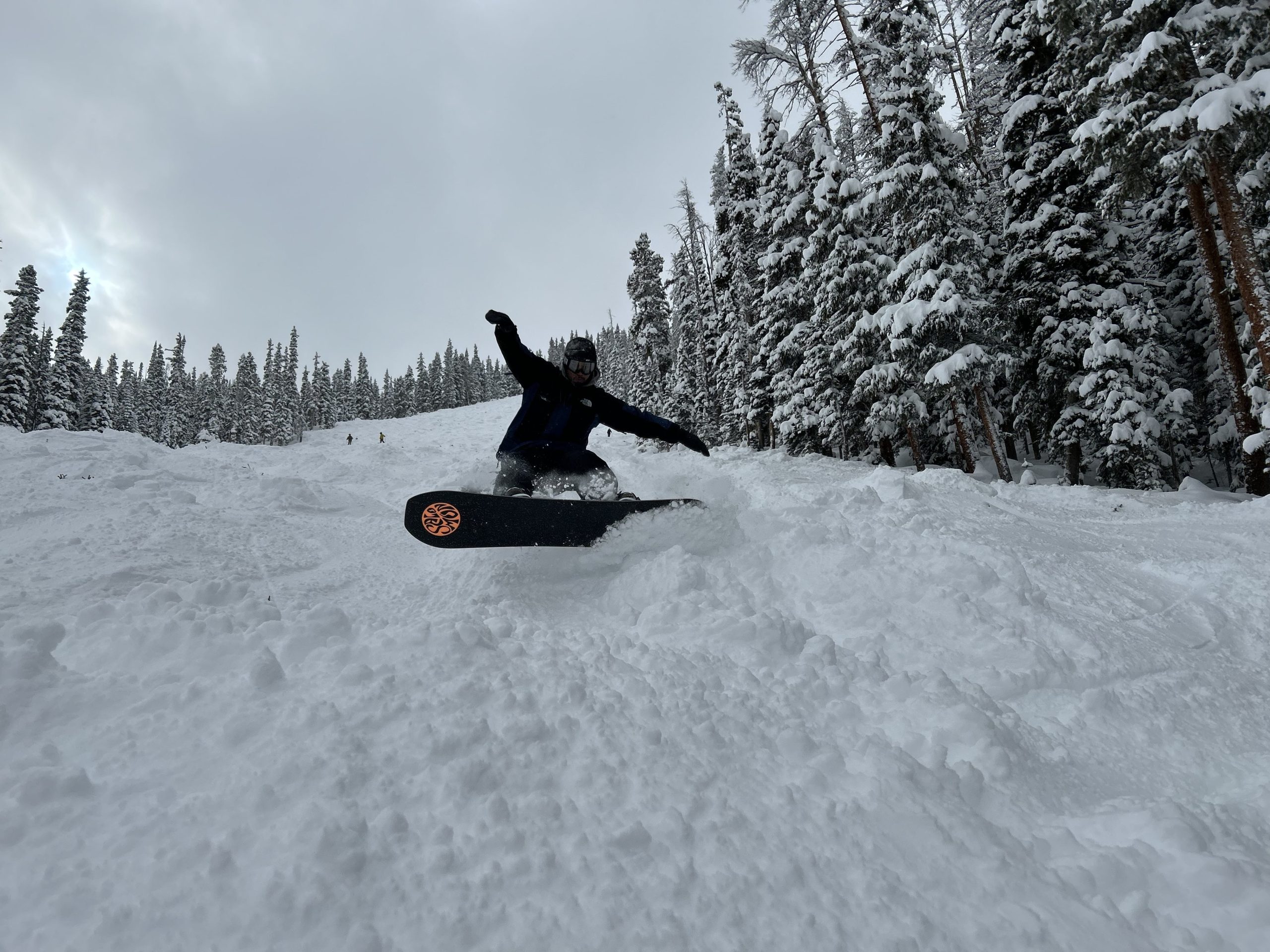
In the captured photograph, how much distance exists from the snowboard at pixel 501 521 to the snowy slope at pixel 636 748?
244 mm

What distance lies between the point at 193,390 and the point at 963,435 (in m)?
107

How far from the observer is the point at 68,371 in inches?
1495

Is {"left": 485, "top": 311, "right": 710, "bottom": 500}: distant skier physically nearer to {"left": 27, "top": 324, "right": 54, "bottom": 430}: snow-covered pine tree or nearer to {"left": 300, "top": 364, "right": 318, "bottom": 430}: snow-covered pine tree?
{"left": 27, "top": 324, "right": 54, "bottom": 430}: snow-covered pine tree

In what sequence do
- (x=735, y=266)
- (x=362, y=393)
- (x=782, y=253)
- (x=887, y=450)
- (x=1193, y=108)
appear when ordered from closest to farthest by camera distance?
1. (x=1193, y=108)
2. (x=887, y=450)
3. (x=782, y=253)
4. (x=735, y=266)
5. (x=362, y=393)

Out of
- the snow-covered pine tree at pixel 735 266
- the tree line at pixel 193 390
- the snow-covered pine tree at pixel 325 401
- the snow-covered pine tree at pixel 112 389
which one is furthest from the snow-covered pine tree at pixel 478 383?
the snow-covered pine tree at pixel 735 266

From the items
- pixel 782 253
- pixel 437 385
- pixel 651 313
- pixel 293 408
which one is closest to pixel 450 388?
pixel 437 385

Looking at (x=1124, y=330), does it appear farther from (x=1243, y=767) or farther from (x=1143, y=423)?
(x=1243, y=767)

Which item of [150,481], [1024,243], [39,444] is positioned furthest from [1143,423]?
[39,444]

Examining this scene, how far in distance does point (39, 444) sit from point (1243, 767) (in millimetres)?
13567

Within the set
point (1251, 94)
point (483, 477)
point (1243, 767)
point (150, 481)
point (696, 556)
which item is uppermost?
point (1251, 94)

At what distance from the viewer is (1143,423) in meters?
12.3

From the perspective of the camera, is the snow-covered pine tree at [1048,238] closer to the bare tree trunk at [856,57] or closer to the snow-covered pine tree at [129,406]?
the bare tree trunk at [856,57]

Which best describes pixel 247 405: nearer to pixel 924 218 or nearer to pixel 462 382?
pixel 462 382

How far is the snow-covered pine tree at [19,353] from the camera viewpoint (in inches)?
1261
